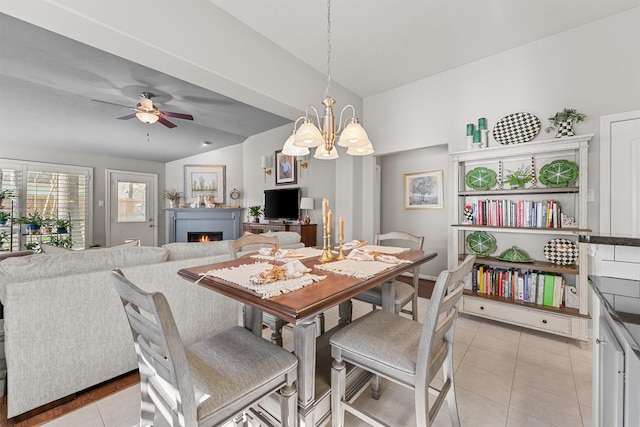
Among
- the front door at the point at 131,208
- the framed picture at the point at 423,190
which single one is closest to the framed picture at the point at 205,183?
the front door at the point at 131,208

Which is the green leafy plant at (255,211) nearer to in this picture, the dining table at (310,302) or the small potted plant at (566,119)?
the dining table at (310,302)

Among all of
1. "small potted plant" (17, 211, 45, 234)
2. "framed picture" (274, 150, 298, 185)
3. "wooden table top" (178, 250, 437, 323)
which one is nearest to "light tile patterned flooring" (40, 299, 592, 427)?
"wooden table top" (178, 250, 437, 323)

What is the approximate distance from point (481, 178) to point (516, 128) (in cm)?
58

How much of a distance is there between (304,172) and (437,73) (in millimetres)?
Result: 2485

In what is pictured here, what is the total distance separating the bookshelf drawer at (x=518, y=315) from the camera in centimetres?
226

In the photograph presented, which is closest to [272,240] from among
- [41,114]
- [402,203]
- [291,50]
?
[291,50]

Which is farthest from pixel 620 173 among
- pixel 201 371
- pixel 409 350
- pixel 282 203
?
pixel 282 203

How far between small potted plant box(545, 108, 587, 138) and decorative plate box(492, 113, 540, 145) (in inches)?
7.0

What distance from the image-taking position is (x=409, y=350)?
44.9 inches

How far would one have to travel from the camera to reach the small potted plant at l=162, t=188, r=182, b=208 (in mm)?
6695

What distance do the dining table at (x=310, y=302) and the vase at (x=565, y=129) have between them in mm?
2037

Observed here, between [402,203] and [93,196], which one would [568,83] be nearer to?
[402,203]

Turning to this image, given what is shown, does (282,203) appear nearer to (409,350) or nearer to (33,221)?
(409,350)

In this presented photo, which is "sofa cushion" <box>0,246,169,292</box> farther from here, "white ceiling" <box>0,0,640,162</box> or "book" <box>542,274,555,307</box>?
"book" <box>542,274,555,307</box>
